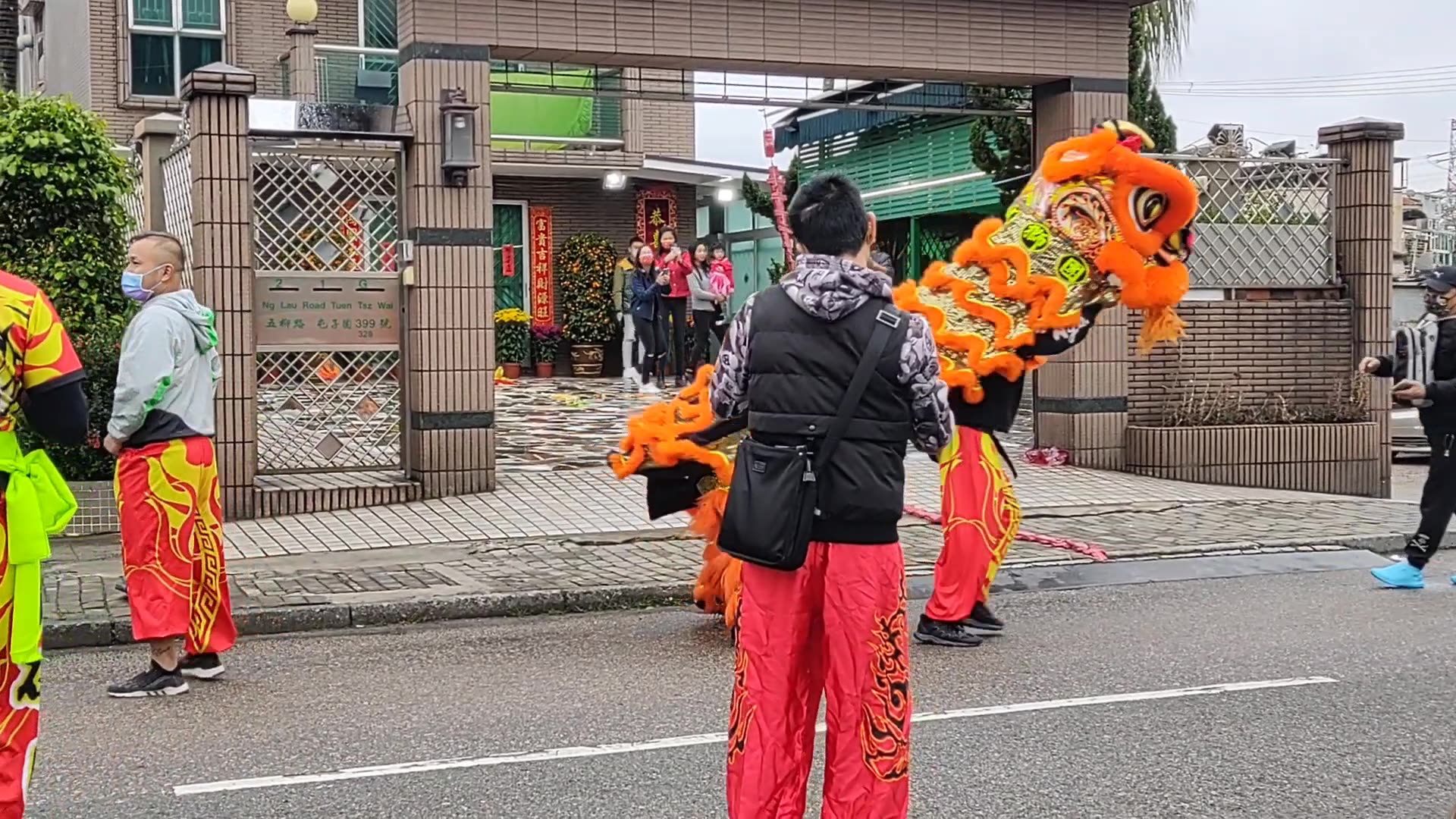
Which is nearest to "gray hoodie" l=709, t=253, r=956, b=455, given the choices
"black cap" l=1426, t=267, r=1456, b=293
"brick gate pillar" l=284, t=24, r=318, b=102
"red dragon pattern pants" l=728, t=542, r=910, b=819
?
"red dragon pattern pants" l=728, t=542, r=910, b=819

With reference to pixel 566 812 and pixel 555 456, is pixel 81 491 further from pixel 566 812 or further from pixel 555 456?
pixel 566 812

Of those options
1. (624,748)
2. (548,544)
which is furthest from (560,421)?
(624,748)

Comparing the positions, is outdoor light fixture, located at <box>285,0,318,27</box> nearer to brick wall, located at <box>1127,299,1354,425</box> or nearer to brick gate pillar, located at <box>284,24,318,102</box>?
Answer: brick gate pillar, located at <box>284,24,318,102</box>

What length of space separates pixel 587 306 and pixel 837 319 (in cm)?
1903

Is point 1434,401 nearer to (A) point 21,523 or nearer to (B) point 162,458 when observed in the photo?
(B) point 162,458

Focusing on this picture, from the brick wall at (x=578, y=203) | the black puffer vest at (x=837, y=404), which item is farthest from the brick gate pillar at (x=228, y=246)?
the brick wall at (x=578, y=203)

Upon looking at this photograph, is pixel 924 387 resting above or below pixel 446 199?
below

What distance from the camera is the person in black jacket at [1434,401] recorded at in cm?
888

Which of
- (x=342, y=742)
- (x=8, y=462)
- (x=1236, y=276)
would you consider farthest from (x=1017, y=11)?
(x=8, y=462)

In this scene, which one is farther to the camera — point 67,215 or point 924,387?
point 67,215

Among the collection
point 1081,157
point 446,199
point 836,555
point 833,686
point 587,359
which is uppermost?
point 446,199

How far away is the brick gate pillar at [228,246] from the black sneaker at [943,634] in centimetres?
532

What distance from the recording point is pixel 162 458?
681cm

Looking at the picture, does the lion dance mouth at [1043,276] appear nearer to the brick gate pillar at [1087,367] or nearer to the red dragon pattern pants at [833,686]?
the red dragon pattern pants at [833,686]
